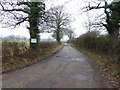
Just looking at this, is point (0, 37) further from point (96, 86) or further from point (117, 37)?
point (117, 37)

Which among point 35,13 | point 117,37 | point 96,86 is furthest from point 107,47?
point 35,13

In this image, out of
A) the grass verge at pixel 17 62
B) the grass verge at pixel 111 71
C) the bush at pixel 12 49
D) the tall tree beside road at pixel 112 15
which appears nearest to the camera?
the grass verge at pixel 111 71

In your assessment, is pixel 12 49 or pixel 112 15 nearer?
pixel 12 49

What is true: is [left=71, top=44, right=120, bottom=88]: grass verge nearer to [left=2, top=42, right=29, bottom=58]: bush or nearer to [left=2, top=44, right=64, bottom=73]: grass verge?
[left=2, top=44, right=64, bottom=73]: grass verge

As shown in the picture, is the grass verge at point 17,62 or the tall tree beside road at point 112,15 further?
the tall tree beside road at point 112,15

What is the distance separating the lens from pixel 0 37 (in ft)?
25.9

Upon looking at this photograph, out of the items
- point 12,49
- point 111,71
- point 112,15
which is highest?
point 112,15

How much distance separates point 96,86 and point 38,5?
10.4 m

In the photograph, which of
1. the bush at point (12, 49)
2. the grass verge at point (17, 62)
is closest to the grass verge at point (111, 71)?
the grass verge at point (17, 62)

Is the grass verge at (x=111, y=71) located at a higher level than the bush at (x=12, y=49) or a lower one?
lower

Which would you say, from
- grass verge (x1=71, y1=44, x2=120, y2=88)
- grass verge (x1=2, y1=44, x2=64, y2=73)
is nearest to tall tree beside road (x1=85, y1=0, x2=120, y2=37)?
grass verge (x1=71, y1=44, x2=120, y2=88)

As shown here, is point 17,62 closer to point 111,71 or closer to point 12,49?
point 12,49

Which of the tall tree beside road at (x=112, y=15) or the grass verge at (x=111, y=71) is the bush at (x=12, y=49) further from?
the tall tree beside road at (x=112, y=15)

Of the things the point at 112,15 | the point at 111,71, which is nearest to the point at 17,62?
the point at 111,71
